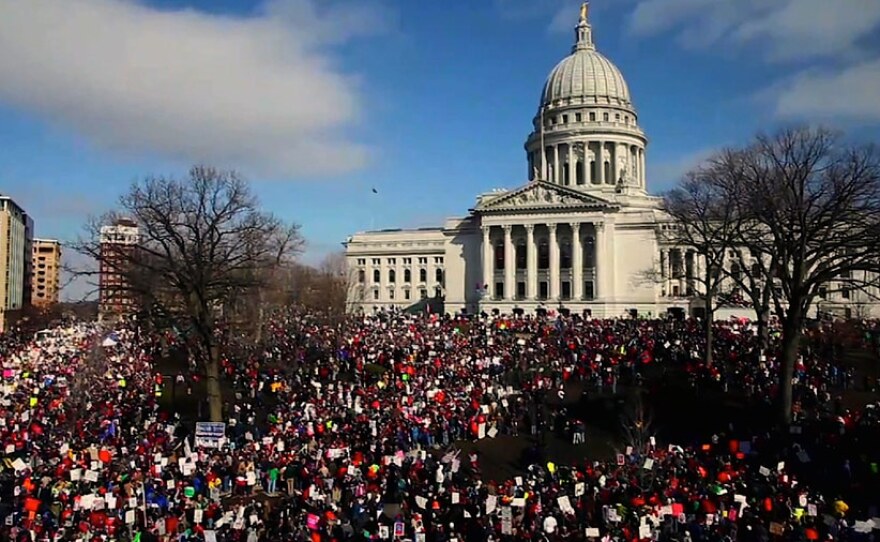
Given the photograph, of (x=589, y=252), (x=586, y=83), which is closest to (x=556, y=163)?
(x=586, y=83)

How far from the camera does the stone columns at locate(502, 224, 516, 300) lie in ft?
294

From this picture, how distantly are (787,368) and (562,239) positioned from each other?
61.4 metres

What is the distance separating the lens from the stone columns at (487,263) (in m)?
90.8

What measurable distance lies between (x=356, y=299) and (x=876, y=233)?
251 feet

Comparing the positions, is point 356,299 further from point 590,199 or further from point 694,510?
point 694,510

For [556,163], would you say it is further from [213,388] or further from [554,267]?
[213,388]

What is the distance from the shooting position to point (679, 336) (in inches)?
1786

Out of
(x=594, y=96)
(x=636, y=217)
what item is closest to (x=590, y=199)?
(x=636, y=217)

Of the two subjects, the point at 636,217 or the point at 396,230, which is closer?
the point at 636,217

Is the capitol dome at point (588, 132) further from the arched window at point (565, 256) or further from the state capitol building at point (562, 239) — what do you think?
the arched window at point (565, 256)

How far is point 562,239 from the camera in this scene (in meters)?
89.1

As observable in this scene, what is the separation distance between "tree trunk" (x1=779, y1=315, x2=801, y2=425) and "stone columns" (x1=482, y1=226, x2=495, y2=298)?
204 ft

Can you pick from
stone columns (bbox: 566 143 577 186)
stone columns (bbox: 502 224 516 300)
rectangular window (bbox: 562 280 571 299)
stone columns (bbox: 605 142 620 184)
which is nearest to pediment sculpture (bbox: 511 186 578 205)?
stone columns (bbox: 502 224 516 300)

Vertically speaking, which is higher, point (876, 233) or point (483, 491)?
point (876, 233)
